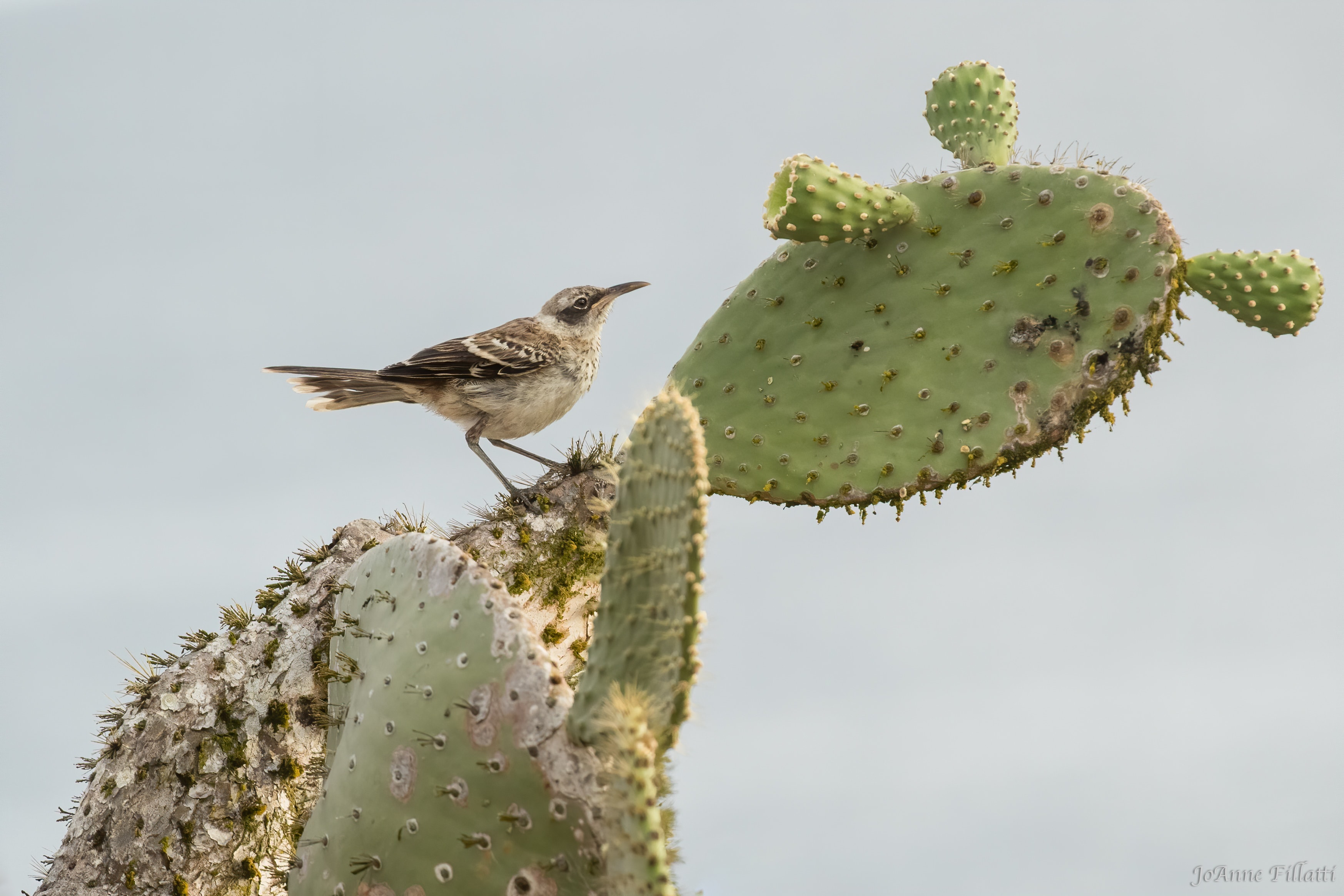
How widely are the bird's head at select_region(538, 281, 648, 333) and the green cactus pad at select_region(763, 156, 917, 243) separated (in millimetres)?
1282

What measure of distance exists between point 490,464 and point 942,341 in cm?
156

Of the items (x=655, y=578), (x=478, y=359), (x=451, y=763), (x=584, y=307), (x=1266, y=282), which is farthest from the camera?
(x=584, y=307)

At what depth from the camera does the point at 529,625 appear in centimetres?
215

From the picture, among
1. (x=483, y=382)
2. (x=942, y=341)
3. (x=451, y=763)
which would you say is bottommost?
(x=451, y=763)

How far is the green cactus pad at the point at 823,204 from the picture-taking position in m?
2.98

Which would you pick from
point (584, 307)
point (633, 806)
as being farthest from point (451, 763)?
point (584, 307)

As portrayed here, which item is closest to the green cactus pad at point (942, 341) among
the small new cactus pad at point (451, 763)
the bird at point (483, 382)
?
the bird at point (483, 382)

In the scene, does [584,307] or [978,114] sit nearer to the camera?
[978,114]

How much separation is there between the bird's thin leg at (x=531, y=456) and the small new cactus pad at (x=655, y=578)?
154 cm

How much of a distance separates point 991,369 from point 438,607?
1696mm

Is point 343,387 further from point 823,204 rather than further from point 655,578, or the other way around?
point 655,578

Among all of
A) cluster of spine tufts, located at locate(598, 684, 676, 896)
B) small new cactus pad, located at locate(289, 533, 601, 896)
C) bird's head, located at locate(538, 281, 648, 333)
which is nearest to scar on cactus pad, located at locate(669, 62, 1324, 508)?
bird's head, located at locate(538, 281, 648, 333)

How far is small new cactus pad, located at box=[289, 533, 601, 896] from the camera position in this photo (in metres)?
1.98

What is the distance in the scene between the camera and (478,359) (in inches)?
152
